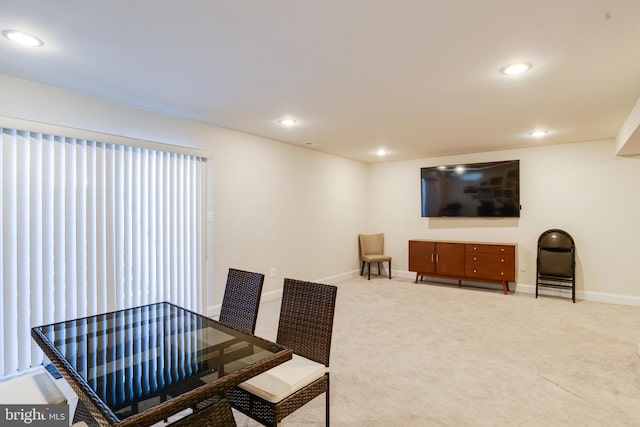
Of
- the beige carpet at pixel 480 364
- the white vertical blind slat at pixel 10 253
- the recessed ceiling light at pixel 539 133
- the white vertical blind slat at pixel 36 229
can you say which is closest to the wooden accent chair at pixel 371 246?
the beige carpet at pixel 480 364

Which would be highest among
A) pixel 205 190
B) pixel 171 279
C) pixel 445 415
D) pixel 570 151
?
pixel 570 151

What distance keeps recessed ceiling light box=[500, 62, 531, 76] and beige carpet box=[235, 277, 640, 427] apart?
7.66 feet

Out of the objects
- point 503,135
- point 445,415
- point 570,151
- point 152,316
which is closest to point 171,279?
point 152,316

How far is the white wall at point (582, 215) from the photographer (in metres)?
4.57

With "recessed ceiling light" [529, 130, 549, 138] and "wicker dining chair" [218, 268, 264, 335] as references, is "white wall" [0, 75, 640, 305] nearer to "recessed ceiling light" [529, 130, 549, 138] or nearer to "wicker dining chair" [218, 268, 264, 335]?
"recessed ceiling light" [529, 130, 549, 138]

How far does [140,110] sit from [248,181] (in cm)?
153

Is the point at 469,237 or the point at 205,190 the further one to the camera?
the point at 469,237

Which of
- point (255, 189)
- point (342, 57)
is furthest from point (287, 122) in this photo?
point (342, 57)

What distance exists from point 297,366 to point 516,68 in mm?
2543

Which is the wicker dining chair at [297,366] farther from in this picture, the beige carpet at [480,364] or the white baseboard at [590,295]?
the white baseboard at [590,295]

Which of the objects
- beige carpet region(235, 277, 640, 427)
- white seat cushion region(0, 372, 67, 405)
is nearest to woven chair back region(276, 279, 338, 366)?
beige carpet region(235, 277, 640, 427)

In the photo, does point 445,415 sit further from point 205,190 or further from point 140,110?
point 140,110

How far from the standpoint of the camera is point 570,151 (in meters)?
4.97

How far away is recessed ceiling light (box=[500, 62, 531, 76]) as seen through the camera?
2381mm
